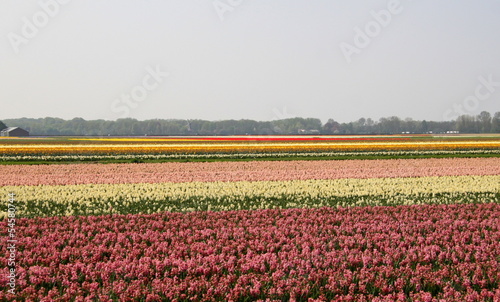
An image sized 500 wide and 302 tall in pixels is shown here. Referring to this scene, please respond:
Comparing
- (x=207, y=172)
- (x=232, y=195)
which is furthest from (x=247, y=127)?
(x=232, y=195)

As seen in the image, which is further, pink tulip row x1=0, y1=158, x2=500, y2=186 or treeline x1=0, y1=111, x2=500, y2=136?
treeline x1=0, y1=111, x2=500, y2=136

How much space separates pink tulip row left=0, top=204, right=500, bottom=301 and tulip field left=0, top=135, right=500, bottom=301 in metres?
0.03

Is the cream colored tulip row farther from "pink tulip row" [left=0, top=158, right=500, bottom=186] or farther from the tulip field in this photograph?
"pink tulip row" [left=0, top=158, right=500, bottom=186]

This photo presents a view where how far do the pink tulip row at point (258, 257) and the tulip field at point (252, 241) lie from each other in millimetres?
26

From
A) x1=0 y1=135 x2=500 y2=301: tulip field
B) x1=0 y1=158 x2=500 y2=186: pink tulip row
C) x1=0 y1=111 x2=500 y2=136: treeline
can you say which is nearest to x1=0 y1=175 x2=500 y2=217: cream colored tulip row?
x1=0 y1=135 x2=500 y2=301: tulip field

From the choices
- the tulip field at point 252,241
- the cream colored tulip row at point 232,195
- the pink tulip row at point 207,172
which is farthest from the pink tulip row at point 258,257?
the pink tulip row at point 207,172

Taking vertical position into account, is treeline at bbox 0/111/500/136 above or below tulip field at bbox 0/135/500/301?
above

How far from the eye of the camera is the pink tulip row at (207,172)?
21.9 metres

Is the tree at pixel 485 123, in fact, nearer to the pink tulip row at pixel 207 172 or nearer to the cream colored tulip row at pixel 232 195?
the pink tulip row at pixel 207 172

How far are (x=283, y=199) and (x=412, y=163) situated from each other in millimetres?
17889

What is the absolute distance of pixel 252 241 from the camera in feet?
31.8

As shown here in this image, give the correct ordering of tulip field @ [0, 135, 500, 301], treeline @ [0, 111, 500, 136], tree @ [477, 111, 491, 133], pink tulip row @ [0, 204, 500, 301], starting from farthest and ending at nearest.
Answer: treeline @ [0, 111, 500, 136] < tree @ [477, 111, 491, 133] < tulip field @ [0, 135, 500, 301] < pink tulip row @ [0, 204, 500, 301]

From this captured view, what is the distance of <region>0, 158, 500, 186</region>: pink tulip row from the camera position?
21875mm

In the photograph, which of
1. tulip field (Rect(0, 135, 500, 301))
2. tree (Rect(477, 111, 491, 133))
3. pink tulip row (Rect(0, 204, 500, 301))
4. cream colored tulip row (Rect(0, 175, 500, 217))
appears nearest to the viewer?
pink tulip row (Rect(0, 204, 500, 301))
